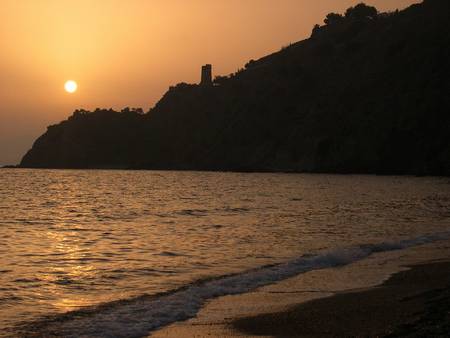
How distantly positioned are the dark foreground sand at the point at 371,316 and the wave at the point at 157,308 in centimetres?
181

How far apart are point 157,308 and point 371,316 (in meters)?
4.60

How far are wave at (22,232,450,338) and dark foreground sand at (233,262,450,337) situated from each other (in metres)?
1.81

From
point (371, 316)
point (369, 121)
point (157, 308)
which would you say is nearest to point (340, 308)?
point (371, 316)

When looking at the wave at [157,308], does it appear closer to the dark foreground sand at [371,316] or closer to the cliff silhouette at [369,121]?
the dark foreground sand at [371,316]

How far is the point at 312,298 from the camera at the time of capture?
1545 cm

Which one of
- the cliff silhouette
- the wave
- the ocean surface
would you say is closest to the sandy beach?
the wave

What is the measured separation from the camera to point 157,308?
47.6ft

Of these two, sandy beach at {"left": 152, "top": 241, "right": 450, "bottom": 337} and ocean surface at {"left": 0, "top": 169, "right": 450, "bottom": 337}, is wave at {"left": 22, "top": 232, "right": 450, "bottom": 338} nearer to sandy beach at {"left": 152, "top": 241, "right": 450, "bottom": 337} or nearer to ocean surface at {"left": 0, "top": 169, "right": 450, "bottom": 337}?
ocean surface at {"left": 0, "top": 169, "right": 450, "bottom": 337}

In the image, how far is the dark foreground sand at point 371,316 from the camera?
1116cm

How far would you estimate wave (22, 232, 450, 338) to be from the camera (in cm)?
1265

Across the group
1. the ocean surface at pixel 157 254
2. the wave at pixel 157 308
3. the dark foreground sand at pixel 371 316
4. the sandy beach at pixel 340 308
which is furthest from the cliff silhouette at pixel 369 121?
the dark foreground sand at pixel 371 316

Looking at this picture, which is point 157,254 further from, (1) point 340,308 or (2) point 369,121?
(2) point 369,121

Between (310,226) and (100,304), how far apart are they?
20.8 m

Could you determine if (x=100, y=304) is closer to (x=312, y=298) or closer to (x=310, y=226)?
(x=312, y=298)
